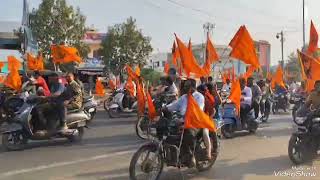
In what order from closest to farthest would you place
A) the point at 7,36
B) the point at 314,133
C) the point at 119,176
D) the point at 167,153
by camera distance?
the point at 167,153 → the point at 119,176 → the point at 314,133 → the point at 7,36

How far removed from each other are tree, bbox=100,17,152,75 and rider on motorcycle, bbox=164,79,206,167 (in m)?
30.7

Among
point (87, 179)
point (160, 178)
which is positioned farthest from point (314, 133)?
point (87, 179)

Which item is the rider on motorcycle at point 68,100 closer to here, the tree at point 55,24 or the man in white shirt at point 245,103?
the man in white shirt at point 245,103

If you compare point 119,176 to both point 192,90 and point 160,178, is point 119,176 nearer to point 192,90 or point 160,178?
point 160,178

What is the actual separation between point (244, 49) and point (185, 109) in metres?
4.93

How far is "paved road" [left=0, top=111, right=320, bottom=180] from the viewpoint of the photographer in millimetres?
8102

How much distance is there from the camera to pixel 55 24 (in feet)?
103

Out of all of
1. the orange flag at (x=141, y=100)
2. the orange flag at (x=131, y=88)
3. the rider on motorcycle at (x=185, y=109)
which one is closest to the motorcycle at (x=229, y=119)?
the orange flag at (x=141, y=100)

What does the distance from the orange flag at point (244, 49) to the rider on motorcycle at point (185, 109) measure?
4492 millimetres

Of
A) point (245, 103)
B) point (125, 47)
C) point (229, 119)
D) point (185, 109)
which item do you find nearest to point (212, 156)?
point (185, 109)

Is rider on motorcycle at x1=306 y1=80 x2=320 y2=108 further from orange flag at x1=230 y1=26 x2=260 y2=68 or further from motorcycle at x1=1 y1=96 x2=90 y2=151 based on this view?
motorcycle at x1=1 y1=96 x2=90 y2=151

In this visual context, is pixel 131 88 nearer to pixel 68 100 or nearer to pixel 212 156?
pixel 68 100

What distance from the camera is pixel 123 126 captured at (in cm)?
1570

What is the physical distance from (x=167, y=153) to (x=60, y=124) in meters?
4.49
